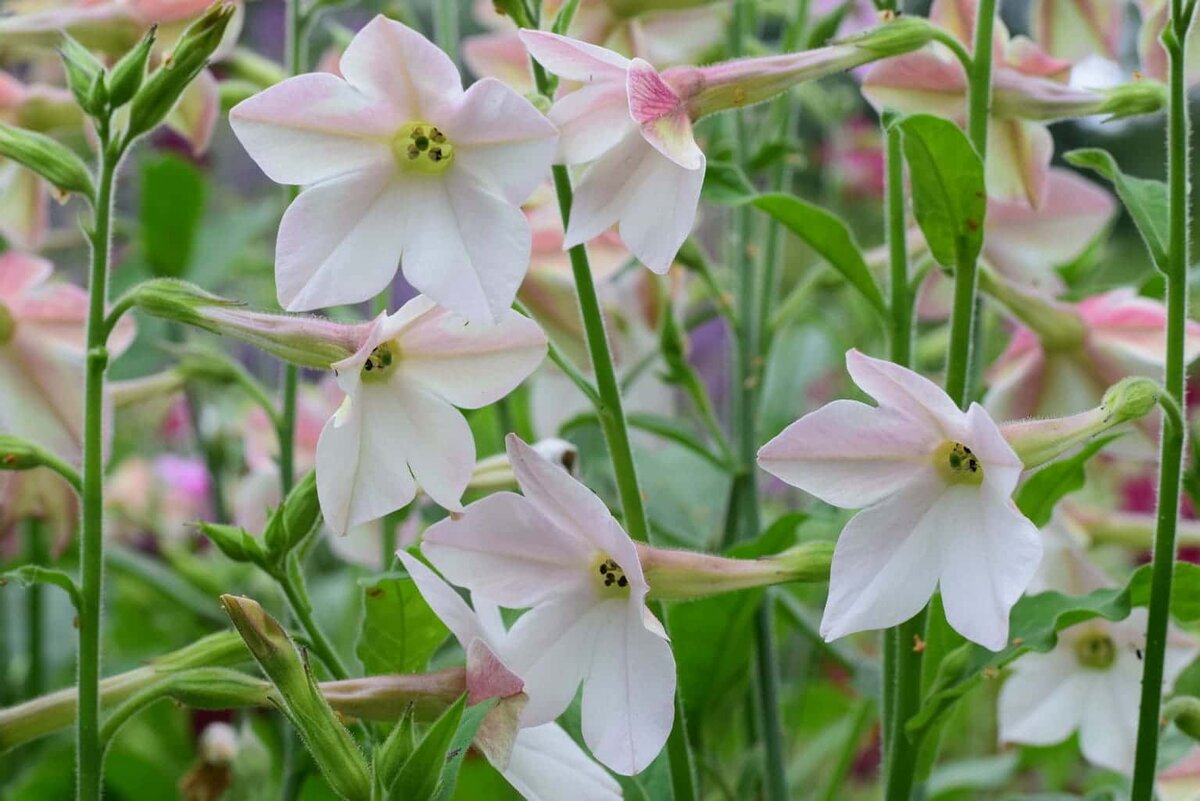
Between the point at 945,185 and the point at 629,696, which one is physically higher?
the point at 945,185

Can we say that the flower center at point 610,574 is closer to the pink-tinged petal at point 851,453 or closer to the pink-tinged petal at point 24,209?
the pink-tinged petal at point 851,453

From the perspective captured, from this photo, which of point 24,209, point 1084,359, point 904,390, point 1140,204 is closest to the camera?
point 904,390

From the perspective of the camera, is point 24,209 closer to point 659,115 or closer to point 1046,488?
point 659,115

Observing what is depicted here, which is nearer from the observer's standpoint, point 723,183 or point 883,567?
point 883,567

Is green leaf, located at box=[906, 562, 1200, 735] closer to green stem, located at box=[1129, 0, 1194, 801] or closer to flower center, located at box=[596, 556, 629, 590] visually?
green stem, located at box=[1129, 0, 1194, 801]

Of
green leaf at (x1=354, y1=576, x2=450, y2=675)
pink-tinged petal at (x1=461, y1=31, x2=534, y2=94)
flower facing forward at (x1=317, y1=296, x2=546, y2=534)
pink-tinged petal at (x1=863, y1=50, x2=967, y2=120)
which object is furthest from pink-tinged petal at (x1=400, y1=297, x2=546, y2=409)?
pink-tinged petal at (x1=461, y1=31, x2=534, y2=94)

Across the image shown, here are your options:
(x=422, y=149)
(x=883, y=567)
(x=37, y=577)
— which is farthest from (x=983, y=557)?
(x=37, y=577)

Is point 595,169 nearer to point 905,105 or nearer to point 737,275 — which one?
point 905,105
